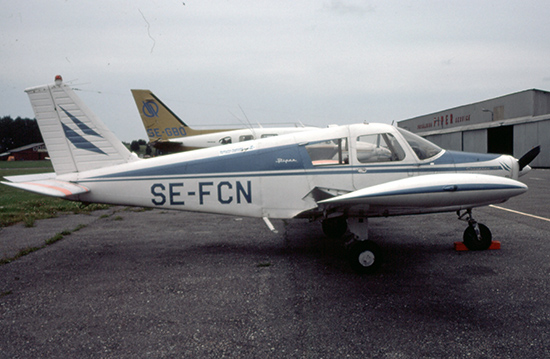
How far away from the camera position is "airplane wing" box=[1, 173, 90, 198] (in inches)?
206

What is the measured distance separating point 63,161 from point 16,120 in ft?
429

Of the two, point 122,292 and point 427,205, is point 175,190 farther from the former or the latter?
point 427,205

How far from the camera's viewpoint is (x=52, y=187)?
551 cm

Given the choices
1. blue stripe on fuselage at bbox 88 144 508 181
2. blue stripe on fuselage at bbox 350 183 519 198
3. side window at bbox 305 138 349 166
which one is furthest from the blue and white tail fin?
blue stripe on fuselage at bbox 350 183 519 198

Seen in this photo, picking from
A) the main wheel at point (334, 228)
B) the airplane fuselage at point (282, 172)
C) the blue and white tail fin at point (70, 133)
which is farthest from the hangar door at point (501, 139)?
the blue and white tail fin at point (70, 133)

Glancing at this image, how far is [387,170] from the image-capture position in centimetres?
557

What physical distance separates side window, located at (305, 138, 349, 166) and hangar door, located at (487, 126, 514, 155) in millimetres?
33773

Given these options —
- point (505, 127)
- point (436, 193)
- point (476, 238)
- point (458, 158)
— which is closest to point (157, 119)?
point (458, 158)

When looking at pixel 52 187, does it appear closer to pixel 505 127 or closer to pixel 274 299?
pixel 274 299

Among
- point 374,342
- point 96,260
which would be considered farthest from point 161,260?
point 374,342

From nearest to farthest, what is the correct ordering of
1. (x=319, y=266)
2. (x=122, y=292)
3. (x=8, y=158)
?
(x=122, y=292), (x=319, y=266), (x=8, y=158)

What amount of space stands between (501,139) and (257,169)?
120ft

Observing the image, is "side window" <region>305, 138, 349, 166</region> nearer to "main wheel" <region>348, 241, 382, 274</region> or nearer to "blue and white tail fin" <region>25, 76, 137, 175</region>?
"main wheel" <region>348, 241, 382, 274</region>

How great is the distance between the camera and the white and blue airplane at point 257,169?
18.2ft
